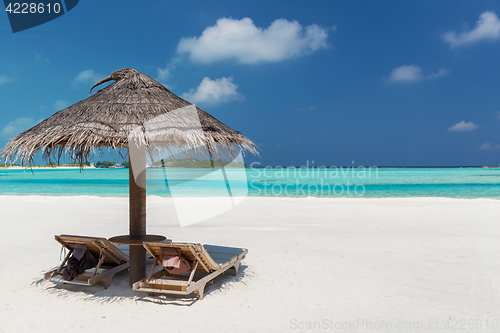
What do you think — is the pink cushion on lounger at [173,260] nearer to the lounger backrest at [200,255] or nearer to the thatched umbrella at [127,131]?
the lounger backrest at [200,255]

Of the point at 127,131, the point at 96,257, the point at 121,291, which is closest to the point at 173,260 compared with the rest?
the point at 121,291

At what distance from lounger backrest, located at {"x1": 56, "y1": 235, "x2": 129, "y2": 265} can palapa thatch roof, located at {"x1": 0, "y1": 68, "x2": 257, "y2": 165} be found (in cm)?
→ 97

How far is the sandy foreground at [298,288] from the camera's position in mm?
3275

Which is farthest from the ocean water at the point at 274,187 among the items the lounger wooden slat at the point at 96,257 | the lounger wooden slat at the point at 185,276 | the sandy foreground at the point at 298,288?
the lounger wooden slat at the point at 185,276

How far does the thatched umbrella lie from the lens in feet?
11.7

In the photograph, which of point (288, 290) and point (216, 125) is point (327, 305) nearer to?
point (288, 290)

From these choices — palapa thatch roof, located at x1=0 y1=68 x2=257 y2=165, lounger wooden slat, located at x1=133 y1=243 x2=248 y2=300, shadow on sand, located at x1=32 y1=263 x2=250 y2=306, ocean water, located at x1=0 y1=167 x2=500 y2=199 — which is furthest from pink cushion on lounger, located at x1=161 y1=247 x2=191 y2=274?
ocean water, located at x1=0 y1=167 x2=500 y2=199

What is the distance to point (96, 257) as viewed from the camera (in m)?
4.34

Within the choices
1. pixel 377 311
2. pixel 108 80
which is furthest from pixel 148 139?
pixel 377 311

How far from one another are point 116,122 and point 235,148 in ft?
5.20

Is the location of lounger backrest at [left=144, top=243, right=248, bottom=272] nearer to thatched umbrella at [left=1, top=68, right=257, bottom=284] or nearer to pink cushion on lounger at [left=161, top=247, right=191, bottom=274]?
pink cushion on lounger at [left=161, top=247, right=191, bottom=274]

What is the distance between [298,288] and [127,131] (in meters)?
2.91

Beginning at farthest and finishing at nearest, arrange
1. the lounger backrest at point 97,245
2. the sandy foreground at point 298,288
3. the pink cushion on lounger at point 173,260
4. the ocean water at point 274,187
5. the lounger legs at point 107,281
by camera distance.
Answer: the ocean water at point 274,187
the lounger legs at point 107,281
the lounger backrest at point 97,245
the pink cushion on lounger at point 173,260
the sandy foreground at point 298,288

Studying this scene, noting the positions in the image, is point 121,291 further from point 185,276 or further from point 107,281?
point 185,276
